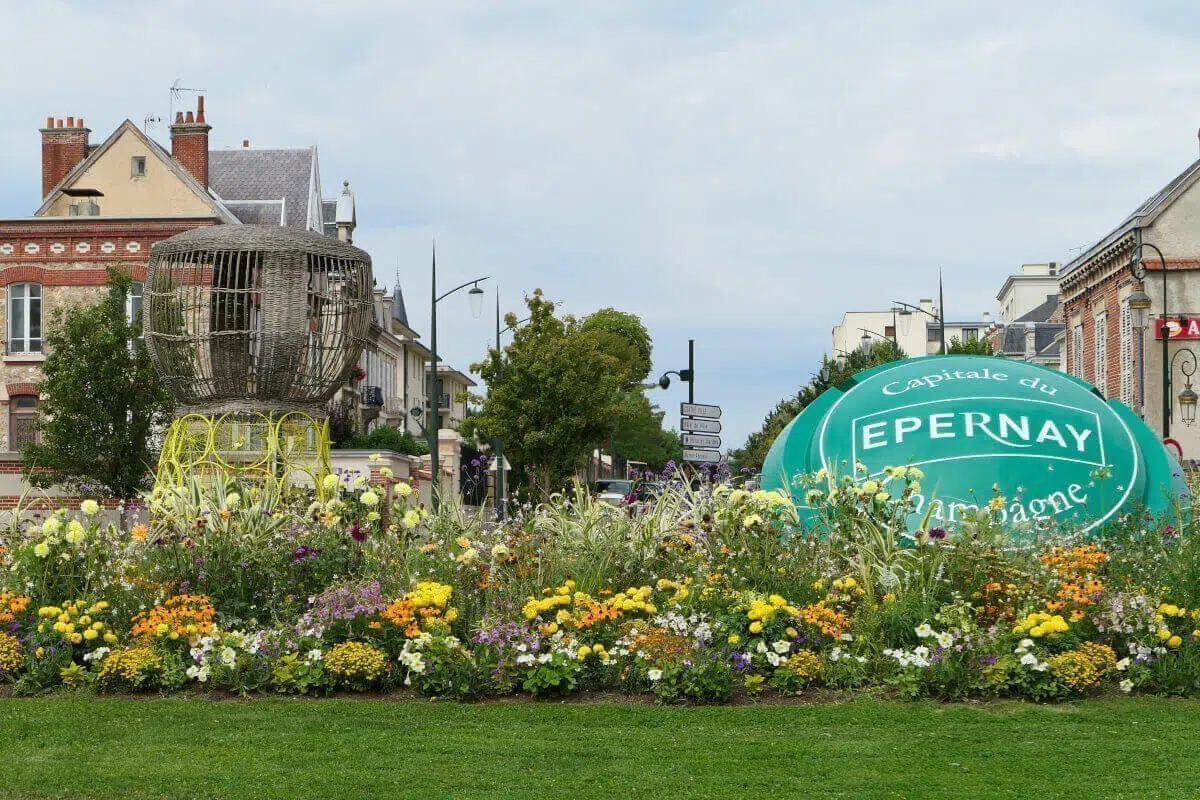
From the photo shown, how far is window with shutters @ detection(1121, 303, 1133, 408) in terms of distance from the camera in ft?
144

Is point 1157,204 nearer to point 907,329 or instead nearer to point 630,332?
point 630,332

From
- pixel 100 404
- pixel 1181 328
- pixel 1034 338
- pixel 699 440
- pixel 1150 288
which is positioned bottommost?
pixel 699 440

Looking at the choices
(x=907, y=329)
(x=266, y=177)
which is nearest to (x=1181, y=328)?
(x=266, y=177)

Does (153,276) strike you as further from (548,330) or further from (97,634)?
(548,330)

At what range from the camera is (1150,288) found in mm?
42562

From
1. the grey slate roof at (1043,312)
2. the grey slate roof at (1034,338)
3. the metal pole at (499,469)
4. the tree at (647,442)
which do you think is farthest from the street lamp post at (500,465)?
the grey slate roof at (1043,312)

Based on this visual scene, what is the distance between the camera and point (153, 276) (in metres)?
13.9

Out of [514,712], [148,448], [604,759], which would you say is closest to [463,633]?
[514,712]

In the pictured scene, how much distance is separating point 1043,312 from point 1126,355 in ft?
160

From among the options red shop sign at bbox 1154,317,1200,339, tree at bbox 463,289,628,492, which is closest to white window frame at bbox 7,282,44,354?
tree at bbox 463,289,628,492

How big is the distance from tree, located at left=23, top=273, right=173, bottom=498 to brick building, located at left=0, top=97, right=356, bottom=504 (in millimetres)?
5810

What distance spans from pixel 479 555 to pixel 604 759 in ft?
10.2

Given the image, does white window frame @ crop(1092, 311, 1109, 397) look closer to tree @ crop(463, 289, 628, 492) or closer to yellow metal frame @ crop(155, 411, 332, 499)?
tree @ crop(463, 289, 628, 492)

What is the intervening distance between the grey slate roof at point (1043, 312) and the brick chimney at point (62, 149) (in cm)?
5860
